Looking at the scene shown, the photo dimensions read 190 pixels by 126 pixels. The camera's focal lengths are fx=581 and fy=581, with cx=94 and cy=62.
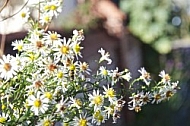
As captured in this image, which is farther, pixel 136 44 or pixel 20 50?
pixel 136 44

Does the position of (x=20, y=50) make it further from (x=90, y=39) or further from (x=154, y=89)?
(x=90, y=39)

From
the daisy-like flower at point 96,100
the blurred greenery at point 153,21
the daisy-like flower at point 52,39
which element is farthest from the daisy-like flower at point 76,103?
the blurred greenery at point 153,21

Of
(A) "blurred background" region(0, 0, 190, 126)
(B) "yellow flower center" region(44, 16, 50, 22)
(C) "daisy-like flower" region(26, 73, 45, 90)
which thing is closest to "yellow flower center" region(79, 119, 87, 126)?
(C) "daisy-like flower" region(26, 73, 45, 90)

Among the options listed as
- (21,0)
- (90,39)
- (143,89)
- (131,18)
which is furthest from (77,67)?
(131,18)

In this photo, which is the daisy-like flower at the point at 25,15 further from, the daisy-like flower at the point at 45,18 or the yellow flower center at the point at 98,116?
the yellow flower center at the point at 98,116

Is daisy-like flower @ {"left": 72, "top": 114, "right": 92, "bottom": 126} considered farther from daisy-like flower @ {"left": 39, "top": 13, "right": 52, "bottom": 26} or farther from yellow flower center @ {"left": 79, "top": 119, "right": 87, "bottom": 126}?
daisy-like flower @ {"left": 39, "top": 13, "right": 52, "bottom": 26}

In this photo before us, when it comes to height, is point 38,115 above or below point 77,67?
below
